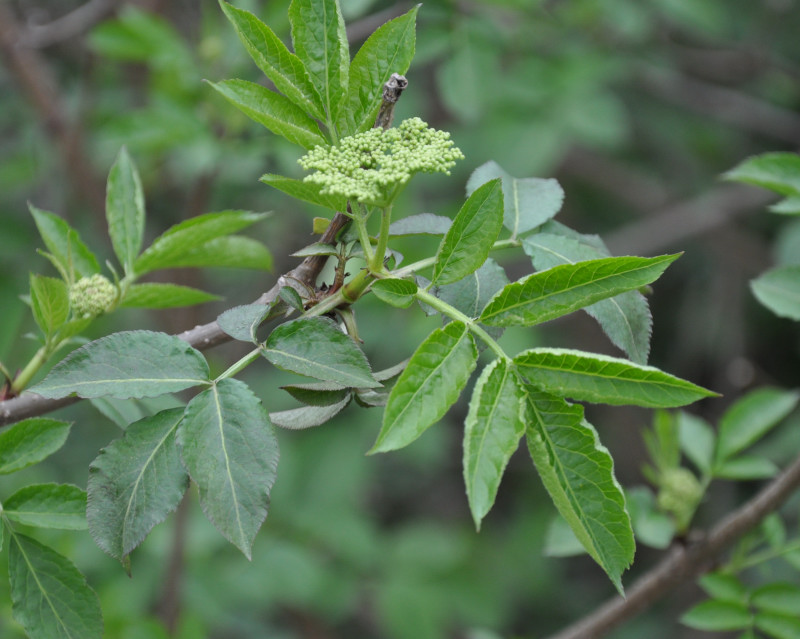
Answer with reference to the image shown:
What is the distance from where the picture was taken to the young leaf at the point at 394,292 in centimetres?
88

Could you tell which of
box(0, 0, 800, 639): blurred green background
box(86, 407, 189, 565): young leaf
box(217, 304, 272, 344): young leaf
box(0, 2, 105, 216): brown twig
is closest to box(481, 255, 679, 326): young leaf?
box(217, 304, 272, 344): young leaf

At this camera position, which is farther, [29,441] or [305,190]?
[29,441]

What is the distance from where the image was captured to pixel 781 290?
1.38 m

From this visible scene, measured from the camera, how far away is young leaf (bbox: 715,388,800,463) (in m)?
1.53

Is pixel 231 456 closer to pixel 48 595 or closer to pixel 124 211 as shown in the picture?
pixel 48 595

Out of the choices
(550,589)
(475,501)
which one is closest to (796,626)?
(475,501)

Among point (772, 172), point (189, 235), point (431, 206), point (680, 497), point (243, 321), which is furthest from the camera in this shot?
point (431, 206)

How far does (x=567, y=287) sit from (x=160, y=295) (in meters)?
0.63

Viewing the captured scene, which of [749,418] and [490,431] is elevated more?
[490,431]

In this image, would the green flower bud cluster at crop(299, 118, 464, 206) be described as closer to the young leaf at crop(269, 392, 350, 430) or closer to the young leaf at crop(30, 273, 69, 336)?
Answer: the young leaf at crop(269, 392, 350, 430)

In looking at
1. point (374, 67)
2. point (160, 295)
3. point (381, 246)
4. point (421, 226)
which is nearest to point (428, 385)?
point (381, 246)

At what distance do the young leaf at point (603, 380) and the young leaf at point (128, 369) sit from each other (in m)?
0.39

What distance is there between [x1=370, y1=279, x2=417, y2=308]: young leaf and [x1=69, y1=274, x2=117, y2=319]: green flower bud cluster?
0.44m

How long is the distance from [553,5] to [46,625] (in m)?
3.26
